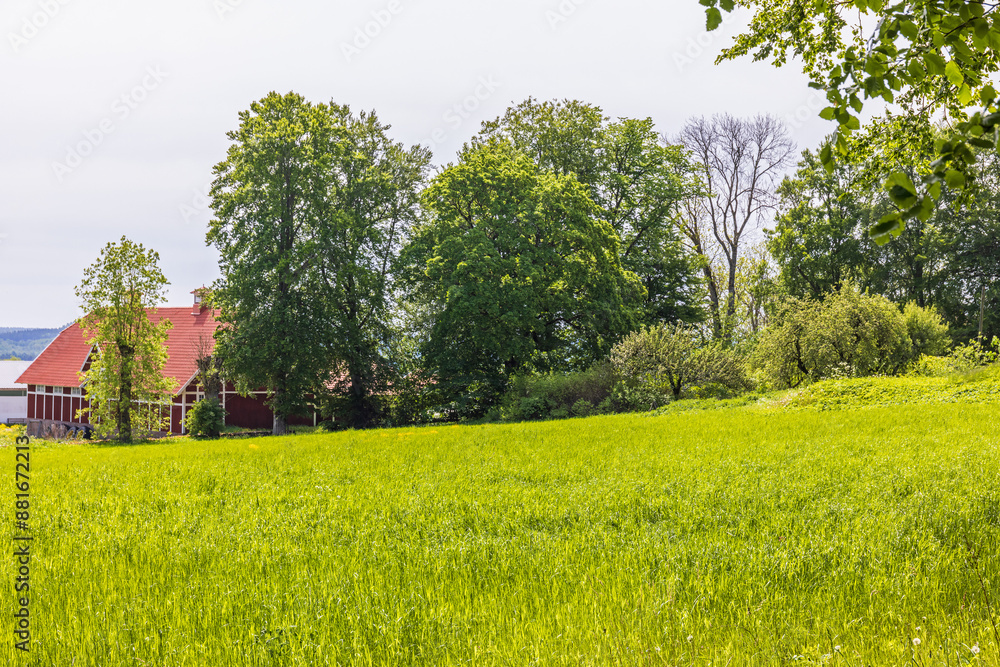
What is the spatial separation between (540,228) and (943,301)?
93.8ft

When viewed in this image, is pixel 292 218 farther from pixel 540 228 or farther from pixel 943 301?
pixel 943 301

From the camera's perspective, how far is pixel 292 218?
30.6 meters

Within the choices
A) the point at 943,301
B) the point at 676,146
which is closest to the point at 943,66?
the point at 676,146

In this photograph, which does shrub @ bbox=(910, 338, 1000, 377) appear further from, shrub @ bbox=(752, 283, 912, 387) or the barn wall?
the barn wall

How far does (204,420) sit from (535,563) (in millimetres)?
30516

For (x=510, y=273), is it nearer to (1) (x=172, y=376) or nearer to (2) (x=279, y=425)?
(2) (x=279, y=425)

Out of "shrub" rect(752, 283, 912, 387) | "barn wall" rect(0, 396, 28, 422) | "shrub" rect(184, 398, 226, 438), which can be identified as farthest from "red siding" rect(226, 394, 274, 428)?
"barn wall" rect(0, 396, 28, 422)

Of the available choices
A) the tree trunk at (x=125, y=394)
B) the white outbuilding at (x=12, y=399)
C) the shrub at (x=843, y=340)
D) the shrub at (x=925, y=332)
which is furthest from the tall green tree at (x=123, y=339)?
the white outbuilding at (x=12, y=399)

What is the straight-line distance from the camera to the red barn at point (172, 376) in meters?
38.1

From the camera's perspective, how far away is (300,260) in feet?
95.9

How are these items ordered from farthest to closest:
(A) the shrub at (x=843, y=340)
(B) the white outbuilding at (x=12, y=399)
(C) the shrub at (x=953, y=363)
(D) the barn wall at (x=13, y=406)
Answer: (D) the barn wall at (x=13, y=406), (B) the white outbuilding at (x=12, y=399), (A) the shrub at (x=843, y=340), (C) the shrub at (x=953, y=363)

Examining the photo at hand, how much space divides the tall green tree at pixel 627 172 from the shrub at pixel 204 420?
21.5 meters

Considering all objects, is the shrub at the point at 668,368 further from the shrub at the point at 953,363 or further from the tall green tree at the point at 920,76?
the tall green tree at the point at 920,76

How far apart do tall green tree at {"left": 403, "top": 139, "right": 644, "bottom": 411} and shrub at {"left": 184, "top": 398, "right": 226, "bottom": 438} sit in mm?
11549
